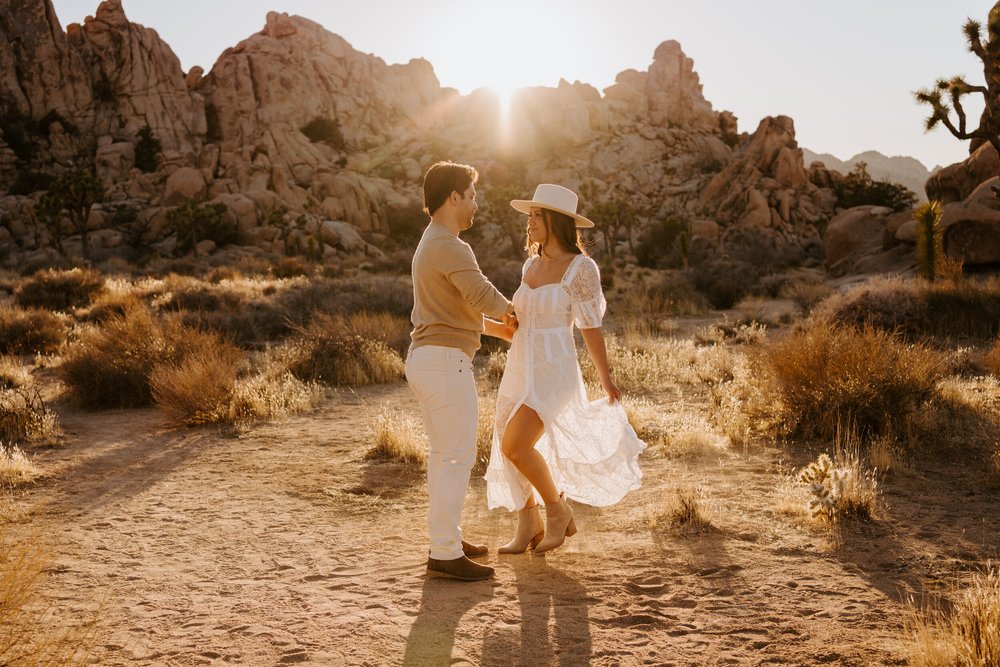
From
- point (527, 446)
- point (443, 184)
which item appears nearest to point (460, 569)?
point (527, 446)

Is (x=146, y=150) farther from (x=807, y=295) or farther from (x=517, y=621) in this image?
(x=517, y=621)

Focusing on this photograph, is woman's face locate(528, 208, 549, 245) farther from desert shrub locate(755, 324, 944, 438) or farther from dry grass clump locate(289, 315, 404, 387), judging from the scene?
dry grass clump locate(289, 315, 404, 387)

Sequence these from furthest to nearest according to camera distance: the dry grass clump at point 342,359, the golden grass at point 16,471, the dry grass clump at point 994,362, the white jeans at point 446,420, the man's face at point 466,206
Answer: the dry grass clump at point 342,359 → the dry grass clump at point 994,362 → the golden grass at point 16,471 → the man's face at point 466,206 → the white jeans at point 446,420

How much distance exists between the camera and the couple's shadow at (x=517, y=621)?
3.54 m

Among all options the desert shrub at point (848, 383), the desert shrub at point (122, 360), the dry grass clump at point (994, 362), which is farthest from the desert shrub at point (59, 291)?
the dry grass clump at point (994, 362)

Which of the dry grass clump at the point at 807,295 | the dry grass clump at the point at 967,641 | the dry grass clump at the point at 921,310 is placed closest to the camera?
the dry grass clump at the point at 967,641

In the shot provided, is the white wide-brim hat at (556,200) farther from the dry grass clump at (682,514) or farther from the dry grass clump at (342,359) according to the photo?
the dry grass clump at (342,359)

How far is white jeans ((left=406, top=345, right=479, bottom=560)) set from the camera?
4.23 m

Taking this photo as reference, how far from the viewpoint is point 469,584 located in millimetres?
4445

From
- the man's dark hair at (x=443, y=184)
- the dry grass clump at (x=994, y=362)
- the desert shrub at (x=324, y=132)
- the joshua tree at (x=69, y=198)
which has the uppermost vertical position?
the desert shrub at (x=324, y=132)

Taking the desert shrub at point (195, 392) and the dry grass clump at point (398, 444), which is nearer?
the dry grass clump at point (398, 444)

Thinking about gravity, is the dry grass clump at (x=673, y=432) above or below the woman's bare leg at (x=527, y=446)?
below

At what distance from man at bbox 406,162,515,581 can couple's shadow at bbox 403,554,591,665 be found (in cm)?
32

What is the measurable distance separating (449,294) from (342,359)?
8263 mm
